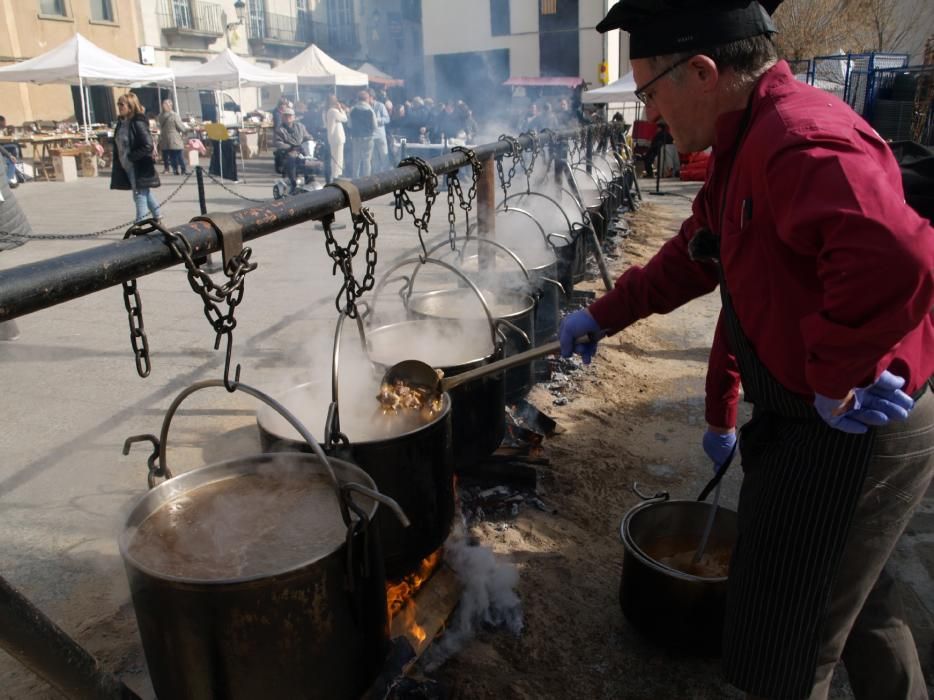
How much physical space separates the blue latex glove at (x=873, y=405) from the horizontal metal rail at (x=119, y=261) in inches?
60.7

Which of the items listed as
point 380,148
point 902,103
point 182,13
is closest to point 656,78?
point 380,148

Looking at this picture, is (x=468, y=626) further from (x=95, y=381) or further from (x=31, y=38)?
(x=31, y=38)

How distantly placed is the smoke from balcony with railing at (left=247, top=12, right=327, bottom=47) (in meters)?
43.0

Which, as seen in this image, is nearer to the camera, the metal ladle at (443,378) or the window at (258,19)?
the metal ladle at (443,378)

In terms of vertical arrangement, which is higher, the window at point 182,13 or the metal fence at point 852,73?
the window at point 182,13

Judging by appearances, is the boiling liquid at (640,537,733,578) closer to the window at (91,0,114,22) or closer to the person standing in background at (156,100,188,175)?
the person standing in background at (156,100,188,175)

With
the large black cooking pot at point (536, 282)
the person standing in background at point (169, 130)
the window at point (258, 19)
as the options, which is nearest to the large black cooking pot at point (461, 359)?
the large black cooking pot at point (536, 282)

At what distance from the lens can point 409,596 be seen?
110 inches

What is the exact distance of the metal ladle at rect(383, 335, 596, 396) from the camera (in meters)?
2.70

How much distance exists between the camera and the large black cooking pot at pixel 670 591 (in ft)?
8.36

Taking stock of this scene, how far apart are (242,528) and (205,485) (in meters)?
0.21

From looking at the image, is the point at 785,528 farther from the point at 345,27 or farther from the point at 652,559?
the point at 345,27

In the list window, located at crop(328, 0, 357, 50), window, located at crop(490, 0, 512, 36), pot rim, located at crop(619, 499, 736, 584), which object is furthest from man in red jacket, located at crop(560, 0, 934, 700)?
window, located at crop(328, 0, 357, 50)

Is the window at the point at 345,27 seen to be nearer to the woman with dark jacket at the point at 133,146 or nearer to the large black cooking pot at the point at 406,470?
the woman with dark jacket at the point at 133,146
